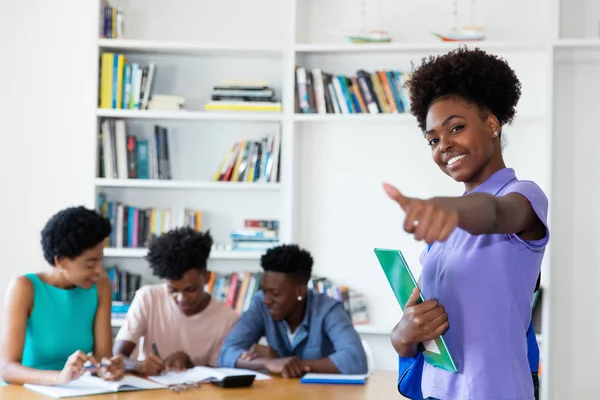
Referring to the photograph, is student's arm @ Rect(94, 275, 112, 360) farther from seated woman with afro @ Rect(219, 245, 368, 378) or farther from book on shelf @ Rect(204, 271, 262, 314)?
book on shelf @ Rect(204, 271, 262, 314)

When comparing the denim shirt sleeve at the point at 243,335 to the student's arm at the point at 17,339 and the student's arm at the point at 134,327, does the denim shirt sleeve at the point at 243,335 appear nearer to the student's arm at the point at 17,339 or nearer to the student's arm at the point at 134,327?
the student's arm at the point at 134,327

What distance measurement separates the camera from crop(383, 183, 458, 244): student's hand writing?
1020 millimetres

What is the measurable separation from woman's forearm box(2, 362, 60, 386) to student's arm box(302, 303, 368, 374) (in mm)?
914

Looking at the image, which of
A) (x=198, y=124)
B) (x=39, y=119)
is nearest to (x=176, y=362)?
(x=198, y=124)

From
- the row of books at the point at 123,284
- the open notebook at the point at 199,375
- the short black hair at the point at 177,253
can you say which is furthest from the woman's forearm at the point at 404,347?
the row of books at the point at 123,284

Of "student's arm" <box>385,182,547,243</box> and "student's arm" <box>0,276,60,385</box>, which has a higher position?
"student's arm" <box>385,182,547,243</box>

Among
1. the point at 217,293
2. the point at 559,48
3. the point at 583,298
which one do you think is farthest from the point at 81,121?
the point at 583,298

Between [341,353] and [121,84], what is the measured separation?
2.06 m

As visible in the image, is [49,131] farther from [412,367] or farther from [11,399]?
[412,367]

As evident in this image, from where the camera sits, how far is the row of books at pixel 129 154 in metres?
4.39

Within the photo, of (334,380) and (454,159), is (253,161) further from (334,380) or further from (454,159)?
(454,159)

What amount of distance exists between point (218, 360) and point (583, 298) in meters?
2.15

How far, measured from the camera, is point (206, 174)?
4.59 metres

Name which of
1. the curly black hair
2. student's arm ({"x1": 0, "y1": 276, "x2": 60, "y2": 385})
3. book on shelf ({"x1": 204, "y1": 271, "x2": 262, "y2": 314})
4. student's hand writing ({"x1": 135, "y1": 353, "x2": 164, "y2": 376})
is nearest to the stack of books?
book on shelf ({"x1": 204, "y1": 271, "x2": 262, "y2": 314})
